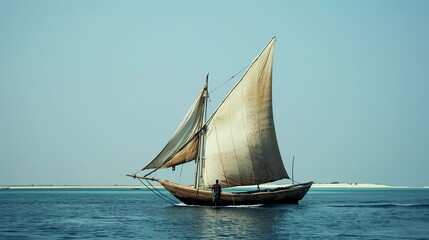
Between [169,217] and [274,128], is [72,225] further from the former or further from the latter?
[274,128]

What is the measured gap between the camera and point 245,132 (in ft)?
219

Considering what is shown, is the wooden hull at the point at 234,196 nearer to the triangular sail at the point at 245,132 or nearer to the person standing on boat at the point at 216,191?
the person standing on boat at the point at 216,191

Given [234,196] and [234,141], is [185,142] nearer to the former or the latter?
[234,141]

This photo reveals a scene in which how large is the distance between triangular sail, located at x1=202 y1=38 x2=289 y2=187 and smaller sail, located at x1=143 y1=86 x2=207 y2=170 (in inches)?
52.5

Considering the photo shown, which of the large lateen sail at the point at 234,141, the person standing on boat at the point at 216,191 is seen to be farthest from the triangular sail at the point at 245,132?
the person standing on boat at the point at 216,191

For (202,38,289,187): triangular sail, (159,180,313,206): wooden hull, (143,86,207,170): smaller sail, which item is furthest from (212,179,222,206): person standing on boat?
(143,86,207,170): smaller sail

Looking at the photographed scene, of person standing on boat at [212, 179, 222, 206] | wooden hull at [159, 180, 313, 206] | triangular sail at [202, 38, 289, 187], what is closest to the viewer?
person standing on boat at [212, 179, 222, 206]

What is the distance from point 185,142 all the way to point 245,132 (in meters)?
5.98

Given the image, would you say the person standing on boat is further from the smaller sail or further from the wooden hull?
the smaller sail

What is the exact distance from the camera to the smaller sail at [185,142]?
66062 mm

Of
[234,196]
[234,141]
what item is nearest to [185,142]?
[234,141]

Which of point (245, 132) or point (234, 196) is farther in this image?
point (234, 196)

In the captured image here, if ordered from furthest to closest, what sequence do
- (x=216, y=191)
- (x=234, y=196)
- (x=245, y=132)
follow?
(x=234, y=196), (x=245, y=132), (x=216, y=191)

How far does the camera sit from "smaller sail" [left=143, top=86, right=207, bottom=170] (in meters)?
66.1
